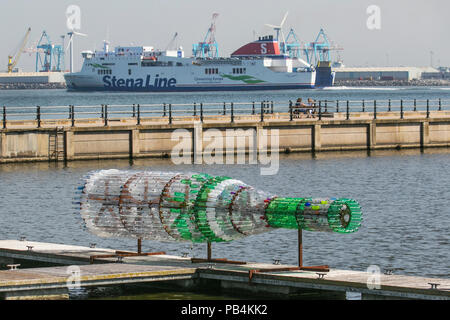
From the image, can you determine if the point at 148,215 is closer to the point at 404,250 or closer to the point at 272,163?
the point at 404,250

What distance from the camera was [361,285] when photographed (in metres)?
16.0

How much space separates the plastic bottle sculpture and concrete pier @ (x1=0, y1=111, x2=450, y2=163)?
24241mm

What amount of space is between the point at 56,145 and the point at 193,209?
26.7 meters

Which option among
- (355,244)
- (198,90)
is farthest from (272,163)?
(198,90)

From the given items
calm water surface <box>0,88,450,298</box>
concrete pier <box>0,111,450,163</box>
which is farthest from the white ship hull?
calm water surface <box>0,88,450,298</box>

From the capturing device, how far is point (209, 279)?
17578 millimetres

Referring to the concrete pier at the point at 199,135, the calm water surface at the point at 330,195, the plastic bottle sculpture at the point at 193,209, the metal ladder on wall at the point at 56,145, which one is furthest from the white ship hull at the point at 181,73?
the plastic bottle sculpture at the point at 193,209

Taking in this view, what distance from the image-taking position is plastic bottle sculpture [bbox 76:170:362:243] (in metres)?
16.9

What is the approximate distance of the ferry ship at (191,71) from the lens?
190 meters

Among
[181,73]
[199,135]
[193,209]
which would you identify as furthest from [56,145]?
[181,73]

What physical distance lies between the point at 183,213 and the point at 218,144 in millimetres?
29031

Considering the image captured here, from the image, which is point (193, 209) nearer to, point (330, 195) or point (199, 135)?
point (330, 195)

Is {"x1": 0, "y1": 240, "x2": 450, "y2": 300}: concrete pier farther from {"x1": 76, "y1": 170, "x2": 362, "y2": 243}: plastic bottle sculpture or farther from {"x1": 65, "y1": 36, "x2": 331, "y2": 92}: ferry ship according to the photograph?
{"x1": 65, "y1": 36, "x2": 331, "y2": 92}: ferry ship

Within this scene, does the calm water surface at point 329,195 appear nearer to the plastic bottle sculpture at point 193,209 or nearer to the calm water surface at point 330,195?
the calm water surface at point 330,195
